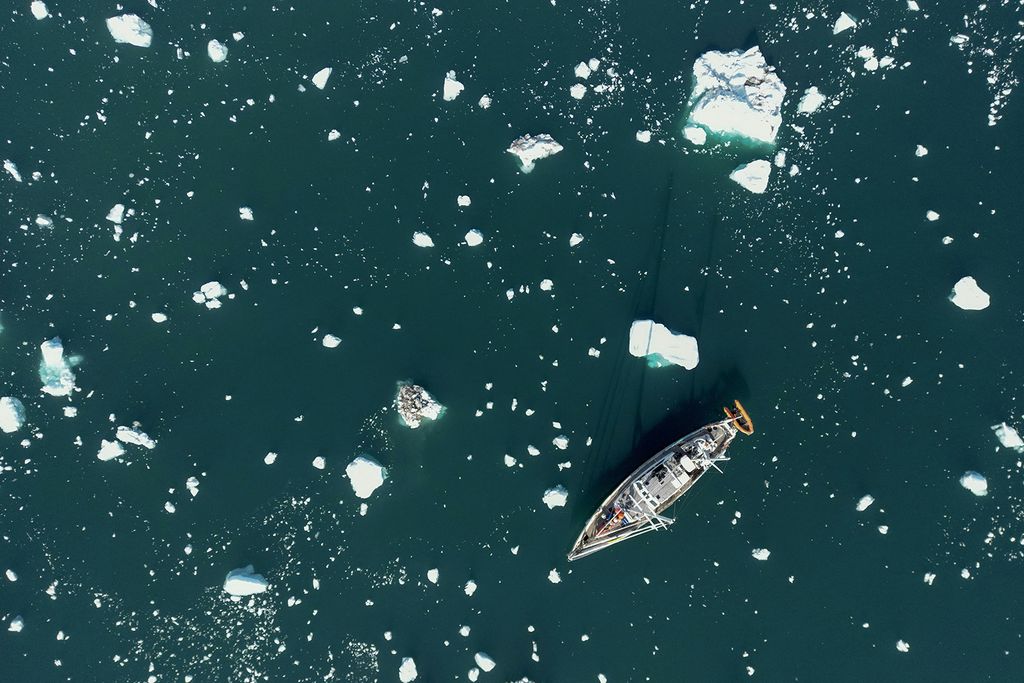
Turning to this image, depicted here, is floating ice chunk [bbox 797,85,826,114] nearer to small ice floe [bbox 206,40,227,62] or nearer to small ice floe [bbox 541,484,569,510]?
small ice floe [bbox 541,484,569,510]

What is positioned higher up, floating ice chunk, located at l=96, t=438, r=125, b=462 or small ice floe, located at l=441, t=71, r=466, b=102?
small ice floe, located at l=441, t=71, r=466, b=102

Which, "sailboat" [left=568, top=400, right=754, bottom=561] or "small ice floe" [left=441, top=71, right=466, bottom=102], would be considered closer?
"sailboat" [left=568, top=400, right=754, bottom=561]

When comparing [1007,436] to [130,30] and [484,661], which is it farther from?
[130,30]

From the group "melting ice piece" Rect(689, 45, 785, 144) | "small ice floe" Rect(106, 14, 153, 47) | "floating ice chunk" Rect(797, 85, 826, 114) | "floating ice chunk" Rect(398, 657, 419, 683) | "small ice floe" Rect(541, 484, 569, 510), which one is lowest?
"floating ice chunk" Rect(398, 657, 419, 683)

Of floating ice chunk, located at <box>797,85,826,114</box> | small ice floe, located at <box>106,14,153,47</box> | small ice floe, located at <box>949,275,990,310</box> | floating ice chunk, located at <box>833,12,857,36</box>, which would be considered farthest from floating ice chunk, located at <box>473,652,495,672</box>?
floating ice chunk, located at <box>833,12,857,36</box>

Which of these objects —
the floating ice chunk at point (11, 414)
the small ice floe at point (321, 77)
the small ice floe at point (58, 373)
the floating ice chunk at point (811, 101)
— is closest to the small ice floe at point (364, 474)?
the small ice floe at point (58, 373)

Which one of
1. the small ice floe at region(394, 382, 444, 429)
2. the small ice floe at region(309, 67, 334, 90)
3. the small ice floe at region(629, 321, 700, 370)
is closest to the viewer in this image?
the small ice floe at region(629, 321, 700, 370)
